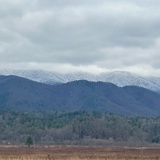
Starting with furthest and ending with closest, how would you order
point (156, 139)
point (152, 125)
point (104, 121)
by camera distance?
point (152, 125)
point (104, 121)
point (156, 139)

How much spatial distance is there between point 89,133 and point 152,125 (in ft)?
105

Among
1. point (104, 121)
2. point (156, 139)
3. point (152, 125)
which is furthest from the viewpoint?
Result: point (152, 125)

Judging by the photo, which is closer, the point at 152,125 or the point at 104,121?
the point at 104,121

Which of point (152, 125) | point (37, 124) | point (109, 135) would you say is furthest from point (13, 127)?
point (152, 125)

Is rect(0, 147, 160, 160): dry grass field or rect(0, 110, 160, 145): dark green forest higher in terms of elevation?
rect(0, 110, 160, 145): dark green forest

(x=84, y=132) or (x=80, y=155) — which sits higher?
(x=84, y=132)

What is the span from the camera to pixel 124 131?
179 meters

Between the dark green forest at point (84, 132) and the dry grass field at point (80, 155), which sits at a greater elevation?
the dark green forest at point (84, 132)

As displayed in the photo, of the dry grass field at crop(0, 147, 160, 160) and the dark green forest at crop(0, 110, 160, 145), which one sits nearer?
the dry grass field at crop(0, 147, 160, 160)

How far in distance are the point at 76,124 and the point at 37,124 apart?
53.3 ft

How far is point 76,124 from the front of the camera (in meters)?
179

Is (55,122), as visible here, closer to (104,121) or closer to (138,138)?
(104,121)

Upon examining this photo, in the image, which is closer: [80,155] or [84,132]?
[80,155]

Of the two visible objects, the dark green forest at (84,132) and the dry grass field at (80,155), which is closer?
the dry grass field at (80,155)
